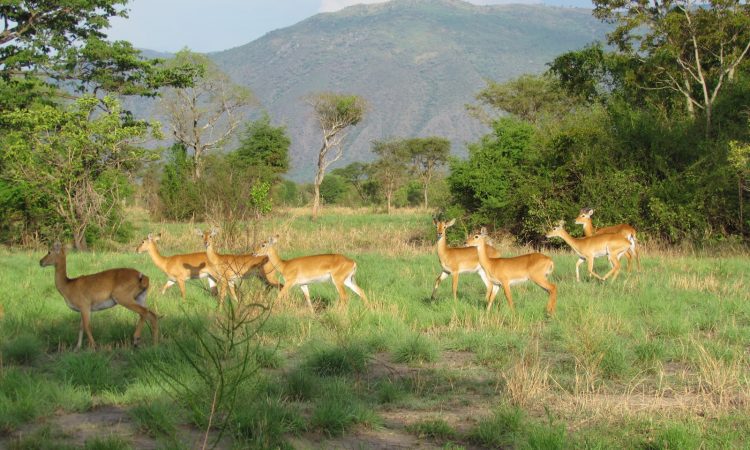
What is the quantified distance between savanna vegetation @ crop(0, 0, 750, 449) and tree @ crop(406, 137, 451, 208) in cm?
2583

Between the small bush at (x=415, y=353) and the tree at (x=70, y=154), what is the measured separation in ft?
49.5

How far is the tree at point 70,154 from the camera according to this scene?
20.3m

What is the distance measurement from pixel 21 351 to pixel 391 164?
2081 inches

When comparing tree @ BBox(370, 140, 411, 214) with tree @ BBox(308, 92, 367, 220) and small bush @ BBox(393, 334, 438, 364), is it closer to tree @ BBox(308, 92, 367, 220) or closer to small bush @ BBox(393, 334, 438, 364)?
tree @ BBox(308, 92, 367, 220)

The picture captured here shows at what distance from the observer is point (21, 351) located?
7.75 meters

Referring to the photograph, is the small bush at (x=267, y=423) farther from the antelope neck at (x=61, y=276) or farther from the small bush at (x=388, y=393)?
the antelope neck at (x=61, y=276)

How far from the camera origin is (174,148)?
4169 cm

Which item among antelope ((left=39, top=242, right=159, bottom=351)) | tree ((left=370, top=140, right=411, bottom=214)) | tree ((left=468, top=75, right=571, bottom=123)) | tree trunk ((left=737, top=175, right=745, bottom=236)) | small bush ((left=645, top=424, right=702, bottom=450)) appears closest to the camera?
small bush ((left=645, top=424, right=702, bottom=450))

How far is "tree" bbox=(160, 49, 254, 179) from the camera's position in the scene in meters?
50.9

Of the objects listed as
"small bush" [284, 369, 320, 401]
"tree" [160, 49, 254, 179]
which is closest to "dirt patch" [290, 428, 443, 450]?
"small bush" [284, 369, 320, 401]

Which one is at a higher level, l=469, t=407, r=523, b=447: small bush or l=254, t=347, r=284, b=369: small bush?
l=469, t=407, r=523, b=447: small bush

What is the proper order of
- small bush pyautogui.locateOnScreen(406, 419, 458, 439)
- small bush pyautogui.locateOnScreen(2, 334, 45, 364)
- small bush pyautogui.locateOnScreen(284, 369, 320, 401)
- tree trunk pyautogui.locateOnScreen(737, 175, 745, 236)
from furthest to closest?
tree trunk pyautogui.locateOnScreen(737, 175, 745, 236), small bush pyautogui.locateOnScreen(2, 334, 45, 364), small bush pyautogui.locateOnScreen(284, 369, 320, 401), small bush pyautogui.locateOnScreen(406, 419, 458, 439)

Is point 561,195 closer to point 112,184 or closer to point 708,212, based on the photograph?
point 708,212

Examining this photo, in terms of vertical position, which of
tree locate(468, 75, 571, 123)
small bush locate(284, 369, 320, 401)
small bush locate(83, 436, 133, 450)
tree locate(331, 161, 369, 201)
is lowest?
tree locate(331, 161, 369, 201)
